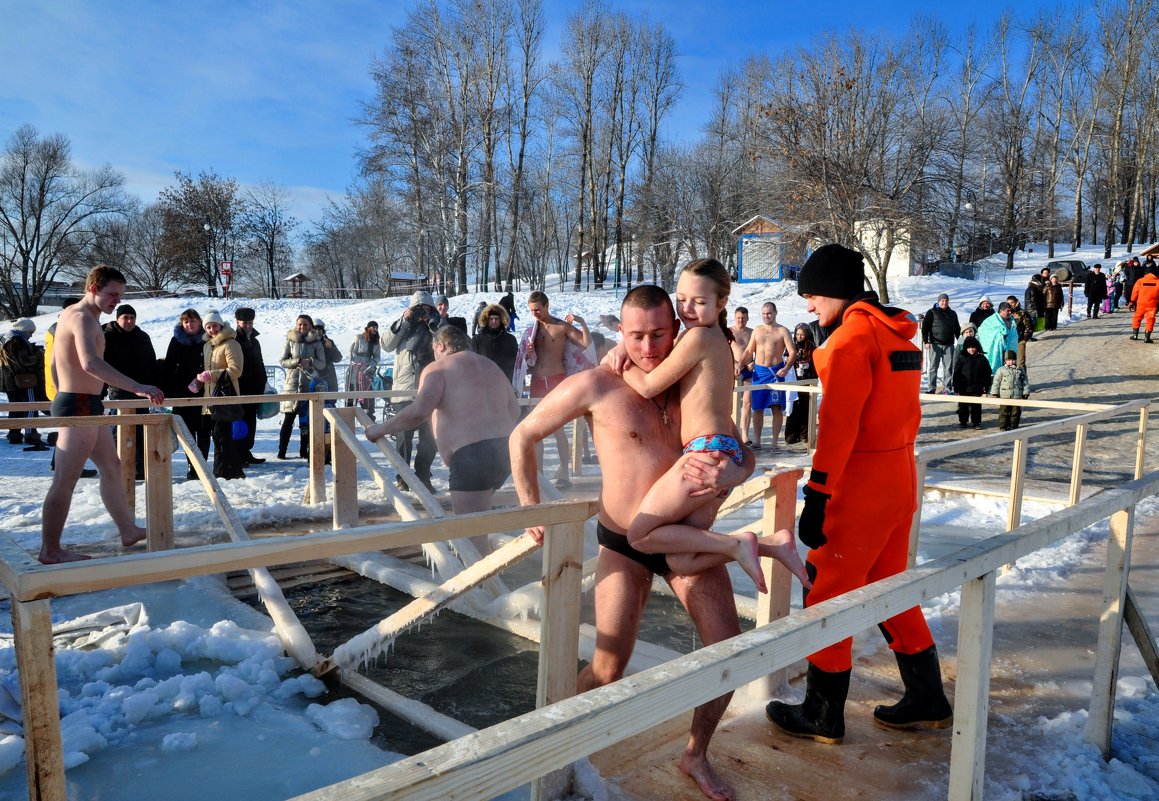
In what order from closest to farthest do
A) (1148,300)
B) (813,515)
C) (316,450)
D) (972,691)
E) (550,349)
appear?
(972,691), (813,515), (316,450), (550,349), (1148,300)

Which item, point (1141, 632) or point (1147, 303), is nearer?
point (1141, 632)

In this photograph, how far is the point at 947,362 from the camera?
52.2ft

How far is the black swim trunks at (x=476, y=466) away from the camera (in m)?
4.90

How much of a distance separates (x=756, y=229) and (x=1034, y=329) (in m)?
15.7

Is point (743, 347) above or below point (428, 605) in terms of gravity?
above

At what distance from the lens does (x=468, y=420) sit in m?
4.93

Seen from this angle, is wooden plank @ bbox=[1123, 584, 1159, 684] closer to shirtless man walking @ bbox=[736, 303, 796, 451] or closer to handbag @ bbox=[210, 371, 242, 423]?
shirtless man walking @ bbox=[736, 303, 796, 451]

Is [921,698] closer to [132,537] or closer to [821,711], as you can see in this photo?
[821,711]

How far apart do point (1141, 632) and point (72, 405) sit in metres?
6.13

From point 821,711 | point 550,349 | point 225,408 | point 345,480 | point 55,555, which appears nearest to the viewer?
point 821,711

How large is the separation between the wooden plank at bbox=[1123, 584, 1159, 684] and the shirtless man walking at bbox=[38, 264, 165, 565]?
218 inches

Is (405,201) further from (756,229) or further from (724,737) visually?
(724,737)

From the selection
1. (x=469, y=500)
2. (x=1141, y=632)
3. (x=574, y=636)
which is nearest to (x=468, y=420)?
(x=469, y=500)

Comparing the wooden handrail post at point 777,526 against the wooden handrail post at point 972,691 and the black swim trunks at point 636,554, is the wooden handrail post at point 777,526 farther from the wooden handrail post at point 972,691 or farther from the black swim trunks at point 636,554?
the wooden handrail post at point 972,691
